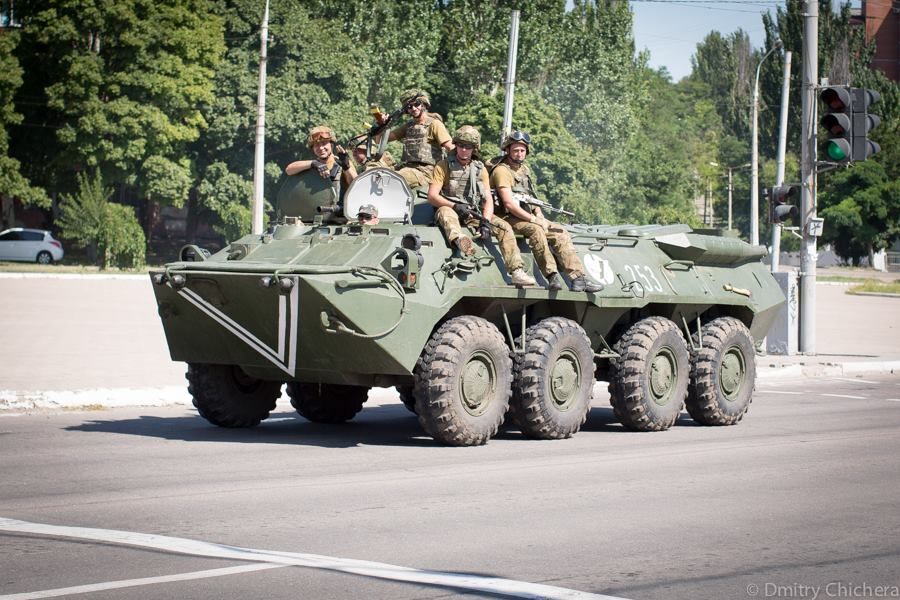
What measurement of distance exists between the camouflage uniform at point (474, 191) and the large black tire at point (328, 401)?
90.1 inches

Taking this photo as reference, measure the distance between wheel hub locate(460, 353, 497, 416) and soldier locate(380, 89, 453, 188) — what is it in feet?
7.84

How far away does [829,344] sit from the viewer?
27422mm

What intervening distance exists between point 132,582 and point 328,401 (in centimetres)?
743

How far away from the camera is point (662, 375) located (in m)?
14.2

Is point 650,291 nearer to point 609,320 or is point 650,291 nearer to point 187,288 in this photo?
point 609,320

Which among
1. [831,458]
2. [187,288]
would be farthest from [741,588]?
[187,288]

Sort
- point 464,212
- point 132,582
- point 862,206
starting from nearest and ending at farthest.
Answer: point 132,582
point 464,212
point 862,206

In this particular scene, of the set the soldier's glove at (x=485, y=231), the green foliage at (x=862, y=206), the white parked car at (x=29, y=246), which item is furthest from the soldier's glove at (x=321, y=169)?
the green foliage at (x=862, y=206)

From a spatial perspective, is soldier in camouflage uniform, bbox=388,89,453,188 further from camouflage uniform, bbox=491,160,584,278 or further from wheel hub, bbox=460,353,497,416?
wheel hub, bbox=460,353,497,416

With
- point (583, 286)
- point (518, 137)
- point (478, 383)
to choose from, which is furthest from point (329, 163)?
point (478, 383)

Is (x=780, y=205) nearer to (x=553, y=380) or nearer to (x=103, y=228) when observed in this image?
(x=553, y=380)

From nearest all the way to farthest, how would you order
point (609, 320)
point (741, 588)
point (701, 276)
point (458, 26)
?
1. point (741, 588)
2. point (609, 320)
3. point (701, 276)
4. point (458, 26)

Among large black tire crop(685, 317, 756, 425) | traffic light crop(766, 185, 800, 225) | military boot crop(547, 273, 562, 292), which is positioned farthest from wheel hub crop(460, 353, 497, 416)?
traffic light crop(766, 185, 800, 225)

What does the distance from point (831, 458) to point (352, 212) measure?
15.2 feet
